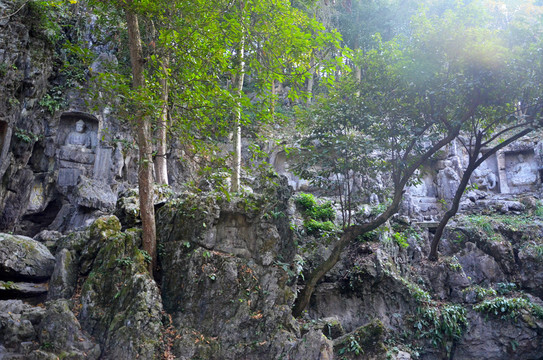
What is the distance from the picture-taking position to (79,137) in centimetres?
1891

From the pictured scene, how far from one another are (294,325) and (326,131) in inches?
194

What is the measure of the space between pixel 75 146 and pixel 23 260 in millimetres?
11043

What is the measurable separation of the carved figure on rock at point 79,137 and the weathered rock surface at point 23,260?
412 inches

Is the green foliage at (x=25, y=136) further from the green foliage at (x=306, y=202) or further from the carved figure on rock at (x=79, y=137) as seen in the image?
the green foliage at (x=306, y=202)

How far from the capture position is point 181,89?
34.0 feet

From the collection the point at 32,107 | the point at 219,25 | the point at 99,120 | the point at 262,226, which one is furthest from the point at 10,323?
the point at 99,120

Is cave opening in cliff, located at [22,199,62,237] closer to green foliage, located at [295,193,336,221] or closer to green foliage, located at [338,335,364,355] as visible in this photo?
green foliage, located at [295,193,336,221]

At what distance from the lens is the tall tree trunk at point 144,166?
8.44 metres

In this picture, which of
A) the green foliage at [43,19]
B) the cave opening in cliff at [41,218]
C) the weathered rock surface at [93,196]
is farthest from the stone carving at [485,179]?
the cave opening in cliff at [41,218]

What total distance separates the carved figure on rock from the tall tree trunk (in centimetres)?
1169

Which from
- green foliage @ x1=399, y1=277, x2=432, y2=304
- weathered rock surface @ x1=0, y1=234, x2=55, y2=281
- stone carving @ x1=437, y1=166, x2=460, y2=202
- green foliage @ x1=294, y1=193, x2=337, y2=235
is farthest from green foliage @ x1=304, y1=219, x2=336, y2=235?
stone carving @ x1=437, y1=166, x2=460, y2=202

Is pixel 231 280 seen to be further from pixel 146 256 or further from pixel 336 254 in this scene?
pixel 336 254

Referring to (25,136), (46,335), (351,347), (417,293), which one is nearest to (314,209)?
(417,293)

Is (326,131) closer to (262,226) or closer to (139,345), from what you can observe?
(262,226)
